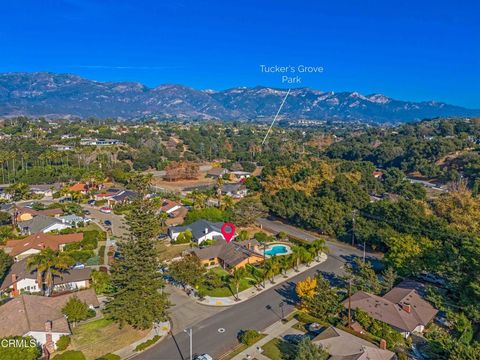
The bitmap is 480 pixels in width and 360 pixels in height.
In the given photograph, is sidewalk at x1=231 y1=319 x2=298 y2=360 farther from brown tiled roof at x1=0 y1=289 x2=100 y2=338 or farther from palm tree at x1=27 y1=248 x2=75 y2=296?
palm tree at x1=27 y1=248 x2=75 y2=296

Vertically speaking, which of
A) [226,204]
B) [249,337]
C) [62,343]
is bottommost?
[249,337]

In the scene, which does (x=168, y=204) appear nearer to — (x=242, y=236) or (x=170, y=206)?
(x=170, y=206)

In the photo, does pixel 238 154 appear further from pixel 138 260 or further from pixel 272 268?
pixel 138 260

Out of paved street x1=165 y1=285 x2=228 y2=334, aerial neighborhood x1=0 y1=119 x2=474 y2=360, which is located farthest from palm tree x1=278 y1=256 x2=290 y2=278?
paved street x1=165 y1=285 x2=228 y2=334

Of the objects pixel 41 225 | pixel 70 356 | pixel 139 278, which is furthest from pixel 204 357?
pixel 41 225

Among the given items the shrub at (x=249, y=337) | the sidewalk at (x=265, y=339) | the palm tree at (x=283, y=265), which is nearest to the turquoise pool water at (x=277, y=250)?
the palm tree at (x=283, y=265)
